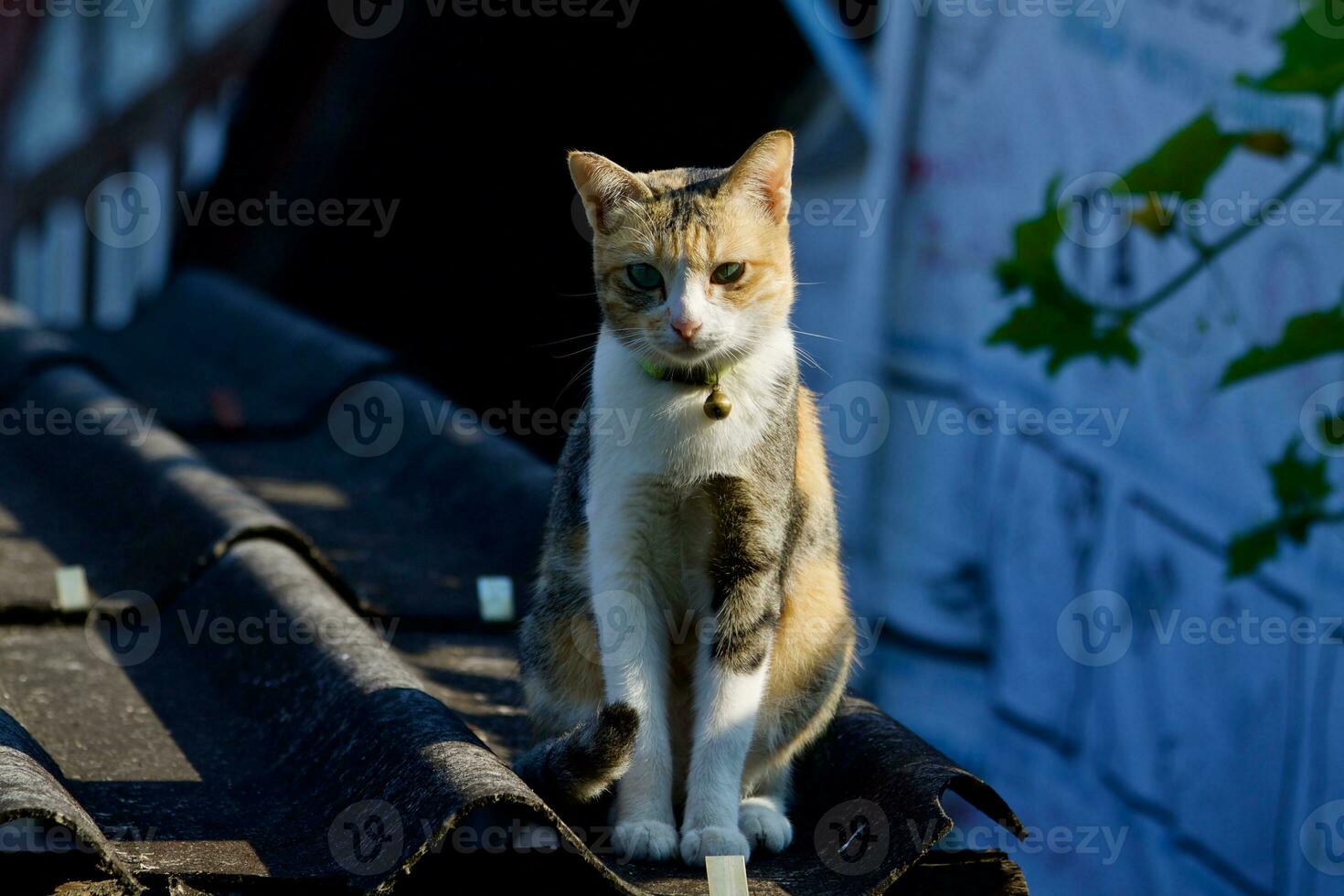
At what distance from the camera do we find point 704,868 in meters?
2.24

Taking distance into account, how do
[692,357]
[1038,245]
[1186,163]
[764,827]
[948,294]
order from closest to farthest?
[764,827]
[692,357]
[1186,163]
[1038,245]
[948,294]

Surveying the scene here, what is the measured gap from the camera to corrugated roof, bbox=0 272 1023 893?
1980 millimetres

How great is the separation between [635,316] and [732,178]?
1.08ft

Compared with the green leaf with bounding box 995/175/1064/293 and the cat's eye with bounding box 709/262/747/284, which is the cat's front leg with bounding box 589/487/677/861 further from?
the green leaf with bounding box 995/175/1064/293

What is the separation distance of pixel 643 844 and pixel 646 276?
40.4 inches

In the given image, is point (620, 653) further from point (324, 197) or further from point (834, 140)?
point (834, 140)

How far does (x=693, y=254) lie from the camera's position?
99.3 inches

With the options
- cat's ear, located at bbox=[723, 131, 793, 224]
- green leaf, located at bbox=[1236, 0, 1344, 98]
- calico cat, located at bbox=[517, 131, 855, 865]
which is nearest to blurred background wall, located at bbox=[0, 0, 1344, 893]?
green leaf, located at bbox=[1236, 0, 1344, 98]

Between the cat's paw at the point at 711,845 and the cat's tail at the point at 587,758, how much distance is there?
0.16 metres

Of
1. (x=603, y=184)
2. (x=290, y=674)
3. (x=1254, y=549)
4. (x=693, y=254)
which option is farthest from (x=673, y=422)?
(x=1254, y=549)

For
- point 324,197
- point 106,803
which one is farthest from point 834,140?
point 106,803

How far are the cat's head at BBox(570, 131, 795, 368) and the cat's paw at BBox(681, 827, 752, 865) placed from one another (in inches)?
32.9

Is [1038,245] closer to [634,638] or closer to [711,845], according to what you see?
[634,638]

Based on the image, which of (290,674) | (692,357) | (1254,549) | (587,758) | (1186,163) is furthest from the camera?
(1254,549)
